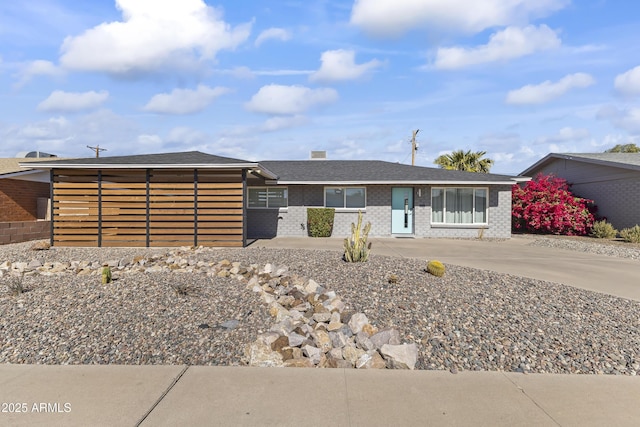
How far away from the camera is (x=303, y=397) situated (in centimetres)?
311

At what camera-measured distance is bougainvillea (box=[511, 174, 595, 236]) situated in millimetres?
16750

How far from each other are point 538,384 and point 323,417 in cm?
199

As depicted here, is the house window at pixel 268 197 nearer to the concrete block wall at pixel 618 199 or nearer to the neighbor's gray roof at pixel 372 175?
the neighbor's gray roof at pixel 372 175

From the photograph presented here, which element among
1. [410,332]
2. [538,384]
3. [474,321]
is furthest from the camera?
[474,321]

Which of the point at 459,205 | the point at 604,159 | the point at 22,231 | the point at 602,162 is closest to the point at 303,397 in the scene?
the point at 22,231

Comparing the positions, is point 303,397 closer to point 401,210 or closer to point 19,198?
point 401,210

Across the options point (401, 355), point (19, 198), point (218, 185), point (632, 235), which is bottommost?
point (401, 355)

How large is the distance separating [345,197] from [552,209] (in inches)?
367

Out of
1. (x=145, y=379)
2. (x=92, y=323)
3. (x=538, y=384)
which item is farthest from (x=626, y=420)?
(x=92, y=323)

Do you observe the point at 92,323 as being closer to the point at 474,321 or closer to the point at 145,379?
the point at 145,379

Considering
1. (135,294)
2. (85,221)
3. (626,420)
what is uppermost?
(85,221)

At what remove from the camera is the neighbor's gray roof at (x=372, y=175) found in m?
15.6

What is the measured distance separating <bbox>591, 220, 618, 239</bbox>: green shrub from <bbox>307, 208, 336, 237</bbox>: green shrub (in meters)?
11.0

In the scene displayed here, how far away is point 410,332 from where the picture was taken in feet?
14.1
